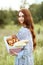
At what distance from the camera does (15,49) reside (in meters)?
1.68

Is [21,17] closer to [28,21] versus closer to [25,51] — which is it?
[28,21]

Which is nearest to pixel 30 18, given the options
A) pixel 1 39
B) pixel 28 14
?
pixel 28 14

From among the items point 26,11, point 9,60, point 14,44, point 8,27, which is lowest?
point 9,60

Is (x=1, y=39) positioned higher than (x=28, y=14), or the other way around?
(x=28, y=14)

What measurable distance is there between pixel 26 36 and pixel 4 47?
0.19m

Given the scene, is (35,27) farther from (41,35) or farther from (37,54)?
(37,54)

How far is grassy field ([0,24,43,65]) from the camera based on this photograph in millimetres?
1713

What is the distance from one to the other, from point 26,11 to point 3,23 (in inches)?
8.4

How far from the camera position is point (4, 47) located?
1705 mm

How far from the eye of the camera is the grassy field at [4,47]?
5.62 feet

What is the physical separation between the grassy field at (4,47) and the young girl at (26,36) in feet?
0.14

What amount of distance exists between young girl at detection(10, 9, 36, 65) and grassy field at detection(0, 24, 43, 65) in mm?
43

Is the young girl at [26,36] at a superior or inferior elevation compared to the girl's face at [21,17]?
inferior

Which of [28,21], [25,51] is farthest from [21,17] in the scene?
[25,51]
